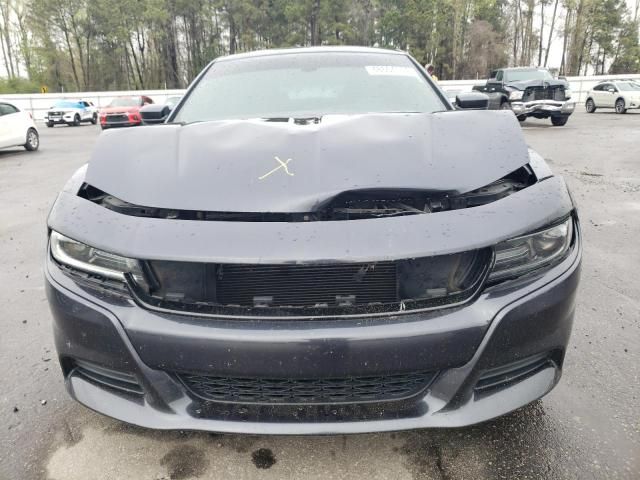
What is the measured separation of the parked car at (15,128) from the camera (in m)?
11.8

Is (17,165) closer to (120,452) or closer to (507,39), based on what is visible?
(120,452)

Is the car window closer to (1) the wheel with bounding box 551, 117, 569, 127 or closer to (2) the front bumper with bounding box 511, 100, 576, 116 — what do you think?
(2) the front bumper with bounding box 511, 100, 576, 116

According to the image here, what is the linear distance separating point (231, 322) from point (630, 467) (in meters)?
1.45

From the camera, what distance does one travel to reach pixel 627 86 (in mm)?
21016

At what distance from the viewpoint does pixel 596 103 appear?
72.7ft

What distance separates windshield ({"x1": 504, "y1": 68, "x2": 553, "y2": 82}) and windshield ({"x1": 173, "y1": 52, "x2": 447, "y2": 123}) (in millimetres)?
14116

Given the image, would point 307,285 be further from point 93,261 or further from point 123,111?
point 123,111

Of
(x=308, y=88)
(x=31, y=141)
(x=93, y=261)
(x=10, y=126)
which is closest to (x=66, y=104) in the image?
(x=31, y=141)

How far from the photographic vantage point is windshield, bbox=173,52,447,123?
254 cm

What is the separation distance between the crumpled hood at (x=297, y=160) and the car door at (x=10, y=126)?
39.5 feet

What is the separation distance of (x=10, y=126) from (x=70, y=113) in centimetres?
1469

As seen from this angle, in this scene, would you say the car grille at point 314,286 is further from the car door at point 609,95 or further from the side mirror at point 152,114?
the car door at point 609,95

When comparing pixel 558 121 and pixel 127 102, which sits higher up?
pixel 127 102

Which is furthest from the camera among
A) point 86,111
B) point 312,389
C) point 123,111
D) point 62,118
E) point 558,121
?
point 86,111
